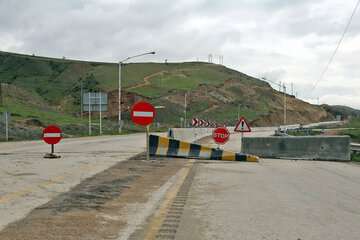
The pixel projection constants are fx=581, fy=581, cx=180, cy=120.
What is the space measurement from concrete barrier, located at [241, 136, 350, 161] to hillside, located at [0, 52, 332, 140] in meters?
69.7

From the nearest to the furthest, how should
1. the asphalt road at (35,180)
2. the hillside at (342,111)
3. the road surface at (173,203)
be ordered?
the road surface at (173,203) → the asphalt road at (35,180) → the hillside at (342,111)

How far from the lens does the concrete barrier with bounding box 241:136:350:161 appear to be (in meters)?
22.7

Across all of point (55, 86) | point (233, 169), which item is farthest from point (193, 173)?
point (55, 86)

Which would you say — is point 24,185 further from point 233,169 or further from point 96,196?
point 233,169

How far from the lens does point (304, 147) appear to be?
2338cm

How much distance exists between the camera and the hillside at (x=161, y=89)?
4540 inches

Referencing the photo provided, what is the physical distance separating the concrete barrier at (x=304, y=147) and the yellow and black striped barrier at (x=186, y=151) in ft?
10.1

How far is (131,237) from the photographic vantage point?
711 cm

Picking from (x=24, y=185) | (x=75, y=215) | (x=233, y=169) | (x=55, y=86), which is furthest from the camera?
(x=55, y=86)

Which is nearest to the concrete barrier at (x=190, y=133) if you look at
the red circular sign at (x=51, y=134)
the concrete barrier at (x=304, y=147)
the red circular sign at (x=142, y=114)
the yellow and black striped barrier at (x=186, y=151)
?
the concrete barrier at (x=304, y=147)

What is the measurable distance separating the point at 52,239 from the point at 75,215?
5.05 feet

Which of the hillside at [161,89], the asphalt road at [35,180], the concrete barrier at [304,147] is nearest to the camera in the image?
the asphalt road at [35,180]

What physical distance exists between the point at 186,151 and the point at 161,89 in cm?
10611

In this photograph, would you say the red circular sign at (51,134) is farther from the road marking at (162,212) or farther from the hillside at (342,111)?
the hillside at (342,111)
